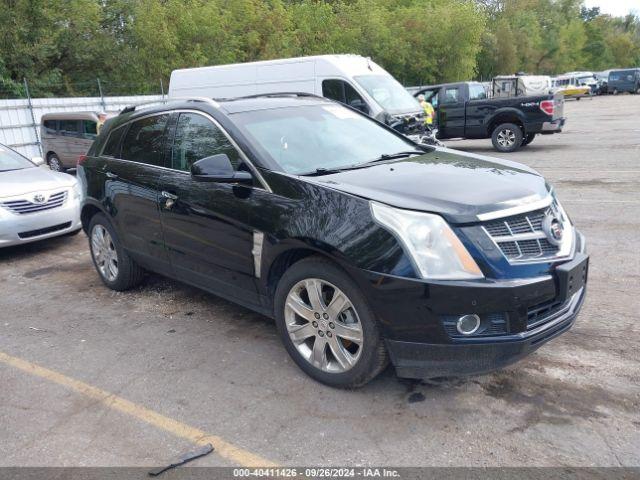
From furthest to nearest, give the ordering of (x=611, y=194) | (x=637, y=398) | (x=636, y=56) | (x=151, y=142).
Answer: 1. (x=636, y=56)
2. (x=611, y=194)
3. (x=151, y=142)
4. (x=637, y=398)

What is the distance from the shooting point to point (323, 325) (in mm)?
3574

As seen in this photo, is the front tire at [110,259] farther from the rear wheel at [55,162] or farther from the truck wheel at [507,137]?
the truck wheel at [507,137]

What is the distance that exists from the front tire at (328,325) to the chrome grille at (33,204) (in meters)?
4.65

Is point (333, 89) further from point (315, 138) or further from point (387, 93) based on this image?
point (315, 138)

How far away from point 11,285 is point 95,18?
22239 millimetres

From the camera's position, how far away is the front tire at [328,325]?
336 cm

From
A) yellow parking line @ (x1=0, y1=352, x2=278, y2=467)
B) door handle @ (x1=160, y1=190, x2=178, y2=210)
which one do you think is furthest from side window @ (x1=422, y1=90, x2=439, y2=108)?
yellow parking line @ (x1=0, y1=352, x2=278, y2=467)

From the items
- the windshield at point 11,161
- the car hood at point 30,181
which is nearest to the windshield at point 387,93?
the car hood at point 30,181

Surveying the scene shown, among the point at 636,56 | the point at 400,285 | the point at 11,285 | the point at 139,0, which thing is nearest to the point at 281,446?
the point at 400,285

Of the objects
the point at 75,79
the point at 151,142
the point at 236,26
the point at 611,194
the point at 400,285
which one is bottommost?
the point at 611,194

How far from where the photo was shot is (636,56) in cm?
7862

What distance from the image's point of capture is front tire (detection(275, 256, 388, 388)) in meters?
3.36

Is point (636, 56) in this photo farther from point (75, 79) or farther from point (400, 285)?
point (400, 285)

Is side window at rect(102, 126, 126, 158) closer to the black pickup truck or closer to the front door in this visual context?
the front door
